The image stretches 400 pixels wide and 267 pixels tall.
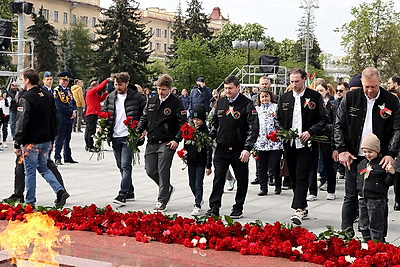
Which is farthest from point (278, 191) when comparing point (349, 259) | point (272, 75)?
point (272, 75)

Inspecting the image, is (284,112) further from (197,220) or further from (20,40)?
(20,40)

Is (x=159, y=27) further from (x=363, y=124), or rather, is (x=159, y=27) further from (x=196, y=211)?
(x=363, y=124)

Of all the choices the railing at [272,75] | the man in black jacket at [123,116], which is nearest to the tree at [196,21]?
the railing at [272,75]

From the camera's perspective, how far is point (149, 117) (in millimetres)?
8883

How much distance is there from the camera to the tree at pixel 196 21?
7275 cm

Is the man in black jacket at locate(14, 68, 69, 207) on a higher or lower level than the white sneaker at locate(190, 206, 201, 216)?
higher

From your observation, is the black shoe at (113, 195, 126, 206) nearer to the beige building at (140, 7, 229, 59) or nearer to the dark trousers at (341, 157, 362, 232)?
the dark trousers at (341, 157, 362, 232)

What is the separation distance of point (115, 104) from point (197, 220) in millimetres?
3373

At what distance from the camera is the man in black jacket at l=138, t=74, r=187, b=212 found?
8.74m

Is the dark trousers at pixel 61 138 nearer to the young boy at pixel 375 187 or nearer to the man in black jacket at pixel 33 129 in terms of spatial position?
the man in black jacket at pixel 33 129

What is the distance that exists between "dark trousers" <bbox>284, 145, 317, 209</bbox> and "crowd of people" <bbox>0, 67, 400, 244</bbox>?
13 millimetres

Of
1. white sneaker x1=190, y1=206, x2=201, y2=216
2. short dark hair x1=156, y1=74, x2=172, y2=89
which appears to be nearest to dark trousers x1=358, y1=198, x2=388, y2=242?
white sneaker x1=190, y1=206, x2=201, y2=216

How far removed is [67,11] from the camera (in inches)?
3536

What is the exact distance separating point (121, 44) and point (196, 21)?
2048 cm
